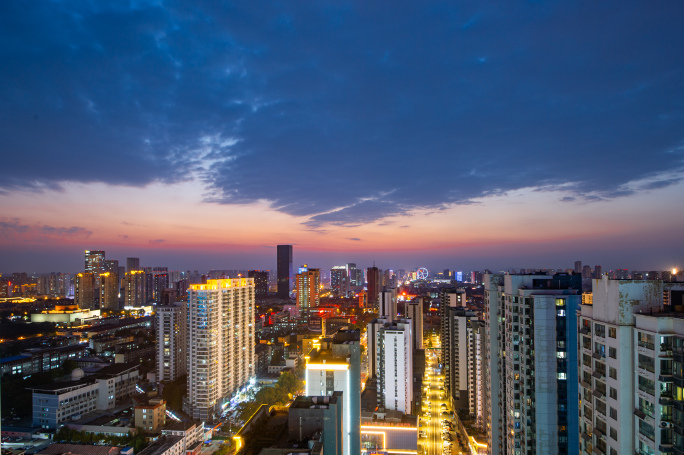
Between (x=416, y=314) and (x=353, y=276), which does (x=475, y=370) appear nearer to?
(x=416, y=314)

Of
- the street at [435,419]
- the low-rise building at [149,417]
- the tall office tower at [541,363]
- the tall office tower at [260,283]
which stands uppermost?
the tall office tower at [541,363]

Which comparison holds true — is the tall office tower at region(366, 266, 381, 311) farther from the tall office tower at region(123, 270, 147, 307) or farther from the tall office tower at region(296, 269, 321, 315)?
the tall office tower at region(123, 270, 147, 307)

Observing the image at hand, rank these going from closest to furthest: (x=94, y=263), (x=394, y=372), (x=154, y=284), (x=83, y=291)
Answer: (x=394, y=372) → (x=83, y=291) → (x=94, y=263) → (x=154, y=284)

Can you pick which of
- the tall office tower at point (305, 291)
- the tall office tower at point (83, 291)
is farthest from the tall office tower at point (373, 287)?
the tall office tower at point (83, 291)

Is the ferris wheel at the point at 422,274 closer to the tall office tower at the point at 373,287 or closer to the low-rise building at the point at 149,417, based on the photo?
the tall office tower at the point at 373,287

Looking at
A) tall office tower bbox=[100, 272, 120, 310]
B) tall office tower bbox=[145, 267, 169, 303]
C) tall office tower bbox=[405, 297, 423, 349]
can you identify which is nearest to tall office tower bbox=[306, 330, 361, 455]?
tall office tower bbox=[405, 297, 423, 349]

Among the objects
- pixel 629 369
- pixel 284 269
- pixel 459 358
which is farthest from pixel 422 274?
pixel 629 369
